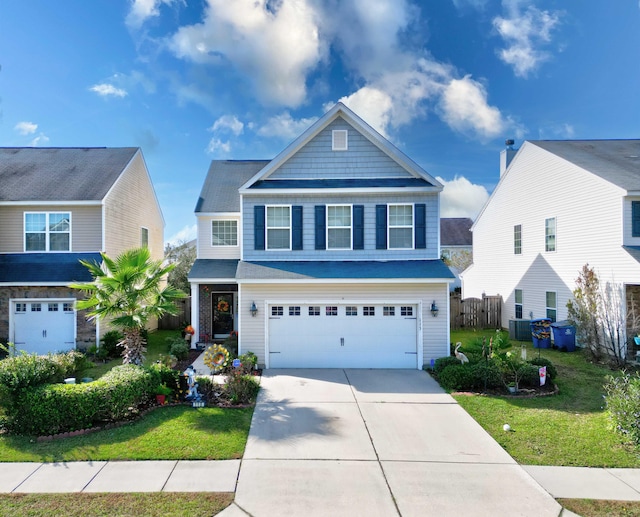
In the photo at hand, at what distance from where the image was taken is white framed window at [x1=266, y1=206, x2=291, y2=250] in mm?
12875

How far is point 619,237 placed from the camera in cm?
1291

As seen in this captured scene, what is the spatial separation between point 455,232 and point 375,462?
34884 millimetres

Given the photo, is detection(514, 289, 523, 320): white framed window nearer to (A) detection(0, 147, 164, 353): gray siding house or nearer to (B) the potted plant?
(B) the potted plant

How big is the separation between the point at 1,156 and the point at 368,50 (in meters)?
18.4

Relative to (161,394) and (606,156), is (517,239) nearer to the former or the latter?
(606,156)

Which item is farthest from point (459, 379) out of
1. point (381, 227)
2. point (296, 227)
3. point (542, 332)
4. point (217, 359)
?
point (542, 332)

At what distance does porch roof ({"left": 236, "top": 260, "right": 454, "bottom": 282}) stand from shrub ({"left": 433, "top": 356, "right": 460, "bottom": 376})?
249cm

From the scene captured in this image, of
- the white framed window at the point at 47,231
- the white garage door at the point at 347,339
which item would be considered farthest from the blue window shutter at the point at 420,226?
the white framed window at the point at 47,231

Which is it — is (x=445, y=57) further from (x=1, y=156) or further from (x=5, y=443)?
(x=1, y=156)

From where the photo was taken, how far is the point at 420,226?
12.6 m

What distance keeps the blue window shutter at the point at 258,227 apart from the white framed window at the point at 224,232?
367 cm

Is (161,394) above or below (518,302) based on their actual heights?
below

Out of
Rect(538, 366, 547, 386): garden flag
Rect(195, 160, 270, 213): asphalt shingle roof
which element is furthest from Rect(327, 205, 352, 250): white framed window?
Rect(538, 366, 547, 386): garden flag

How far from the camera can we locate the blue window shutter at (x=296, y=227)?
41.9 ft
